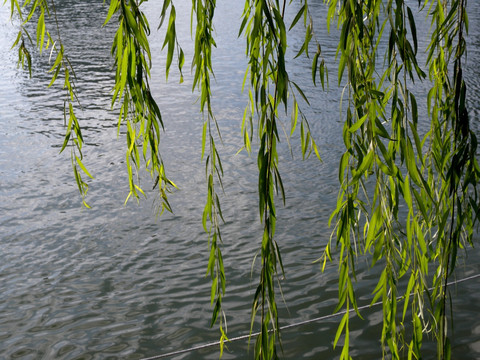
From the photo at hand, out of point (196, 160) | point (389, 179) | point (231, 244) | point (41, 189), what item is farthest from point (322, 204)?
point (389, 179)

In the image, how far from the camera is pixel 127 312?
111 inches

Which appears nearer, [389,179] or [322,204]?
[389,179]

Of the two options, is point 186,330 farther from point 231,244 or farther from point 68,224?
point 68,224

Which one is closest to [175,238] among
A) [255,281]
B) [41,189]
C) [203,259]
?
[203,259]

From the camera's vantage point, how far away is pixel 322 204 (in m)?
3.79

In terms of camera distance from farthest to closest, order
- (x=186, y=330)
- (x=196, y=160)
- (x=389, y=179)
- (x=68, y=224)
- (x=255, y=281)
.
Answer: (x=196, y=160), (x=68, y=224), (x=255, y=281), (x=186, y=330), (x=389, y=179)

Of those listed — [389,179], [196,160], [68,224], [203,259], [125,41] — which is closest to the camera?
[125,41]

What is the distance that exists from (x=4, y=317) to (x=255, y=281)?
3.70ft

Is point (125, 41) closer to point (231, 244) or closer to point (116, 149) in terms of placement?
point (231, 244)

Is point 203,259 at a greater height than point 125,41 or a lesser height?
lesser

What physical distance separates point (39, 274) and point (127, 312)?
1.92 ft

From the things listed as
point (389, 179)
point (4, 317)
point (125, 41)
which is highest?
point (125, 41)

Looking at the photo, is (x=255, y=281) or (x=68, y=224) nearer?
(x=255, y=281)

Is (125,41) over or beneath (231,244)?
over
